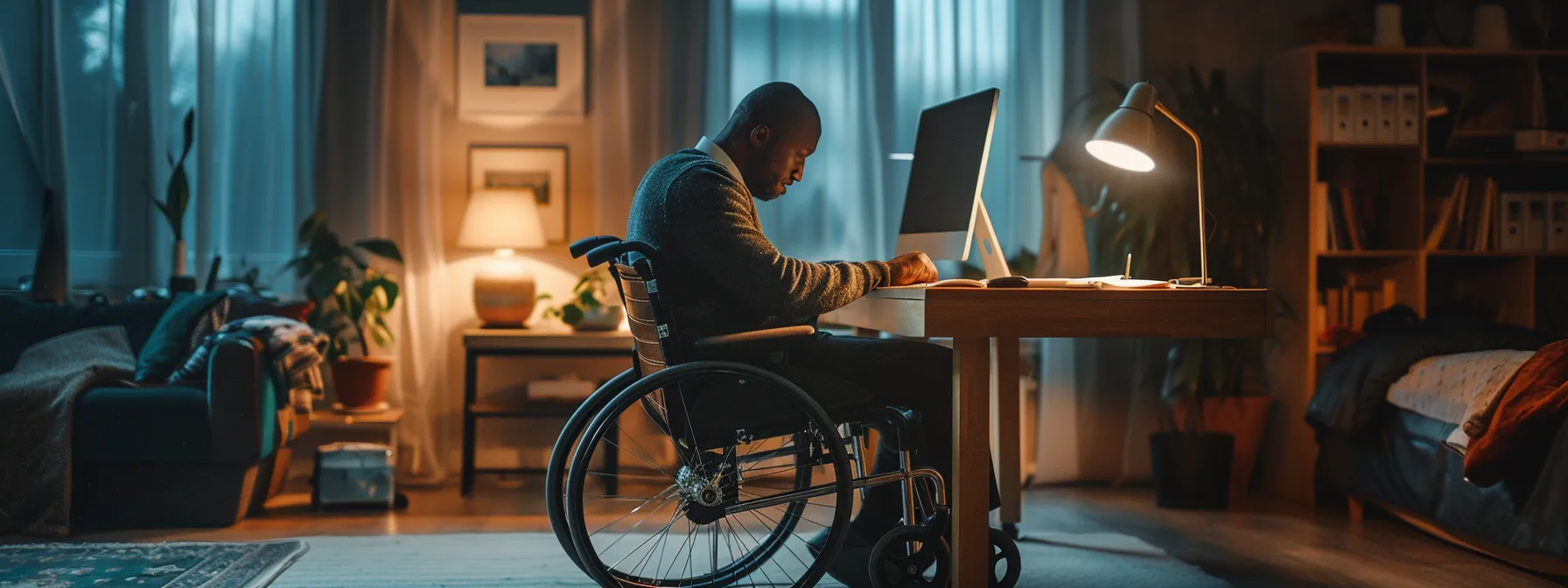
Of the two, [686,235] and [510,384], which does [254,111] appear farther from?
[686,235]

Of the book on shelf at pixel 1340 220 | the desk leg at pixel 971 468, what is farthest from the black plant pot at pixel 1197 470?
the desk leg at pixel 971 468

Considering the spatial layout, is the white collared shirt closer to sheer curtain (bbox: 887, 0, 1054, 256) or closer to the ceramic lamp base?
the ceramic lamp base

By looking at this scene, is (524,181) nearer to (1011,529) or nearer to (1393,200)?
(1011,529)

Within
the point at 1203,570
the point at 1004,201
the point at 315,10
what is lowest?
the point at 1203,570

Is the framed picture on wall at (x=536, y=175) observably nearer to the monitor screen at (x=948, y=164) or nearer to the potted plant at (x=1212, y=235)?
the monitor screen at (x=948, y=164)

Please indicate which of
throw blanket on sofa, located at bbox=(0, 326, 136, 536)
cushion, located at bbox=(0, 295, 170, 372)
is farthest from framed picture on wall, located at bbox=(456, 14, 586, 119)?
throw blanket on sofa, located at bbox=(0, 326, 136, 536)

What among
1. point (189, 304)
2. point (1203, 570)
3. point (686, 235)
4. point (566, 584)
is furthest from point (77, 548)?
point (1203, 570)

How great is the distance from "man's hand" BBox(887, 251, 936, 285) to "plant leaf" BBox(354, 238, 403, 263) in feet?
7.03

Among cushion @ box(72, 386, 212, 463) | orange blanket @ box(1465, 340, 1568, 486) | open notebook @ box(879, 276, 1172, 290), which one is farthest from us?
cushion @ box(72, 386, 212, 463)

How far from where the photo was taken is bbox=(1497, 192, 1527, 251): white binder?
379 centimetres

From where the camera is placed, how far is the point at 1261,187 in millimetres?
3711

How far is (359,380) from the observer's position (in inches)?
144

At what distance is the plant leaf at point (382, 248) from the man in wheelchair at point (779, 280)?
1878mm

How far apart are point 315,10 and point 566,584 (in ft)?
7.98
